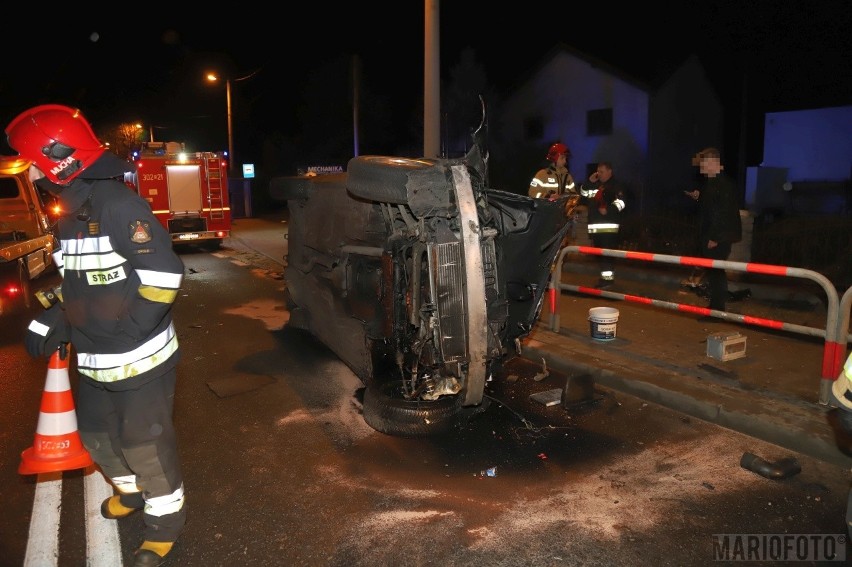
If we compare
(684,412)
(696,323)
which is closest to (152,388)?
(684,412)

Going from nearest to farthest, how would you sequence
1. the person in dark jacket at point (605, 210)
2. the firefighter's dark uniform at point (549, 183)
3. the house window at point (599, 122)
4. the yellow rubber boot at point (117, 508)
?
the yellow rubber boot at point (117, 508) → the firefighter's dark uniform at point (549, 183) → the person in dark jacket at point (605, 210) → the house window at point (599, 122)

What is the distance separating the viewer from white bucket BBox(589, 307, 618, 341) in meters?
6.67

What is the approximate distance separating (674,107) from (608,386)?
88.0 ft

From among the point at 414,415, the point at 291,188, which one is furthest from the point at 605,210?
the point at 414,415

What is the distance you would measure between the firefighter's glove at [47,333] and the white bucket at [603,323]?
488 centimetres

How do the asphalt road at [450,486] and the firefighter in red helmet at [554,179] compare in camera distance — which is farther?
the firefighter in red helmet at [554,179]

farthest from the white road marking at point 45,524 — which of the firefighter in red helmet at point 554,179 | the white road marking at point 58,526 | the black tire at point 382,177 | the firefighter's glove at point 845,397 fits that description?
the firefighter in red helmet at point 554,179

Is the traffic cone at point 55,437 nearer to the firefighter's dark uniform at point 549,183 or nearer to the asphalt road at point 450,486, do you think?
the asphalt road at point 450,486

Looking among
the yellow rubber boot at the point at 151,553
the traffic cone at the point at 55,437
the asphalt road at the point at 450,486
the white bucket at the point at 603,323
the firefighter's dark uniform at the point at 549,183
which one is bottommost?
the asphalt road at the point at 450,486

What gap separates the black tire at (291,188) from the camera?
21.6ft

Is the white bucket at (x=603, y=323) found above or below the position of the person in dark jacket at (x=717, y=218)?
below

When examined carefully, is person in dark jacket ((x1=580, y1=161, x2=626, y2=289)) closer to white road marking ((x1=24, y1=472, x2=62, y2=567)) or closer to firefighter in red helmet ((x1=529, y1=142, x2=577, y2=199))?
firefighter in red helmet ((x1=529, y1=142, x2=577, y2=199))

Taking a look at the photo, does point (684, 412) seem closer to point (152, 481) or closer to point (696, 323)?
point (696, 323)

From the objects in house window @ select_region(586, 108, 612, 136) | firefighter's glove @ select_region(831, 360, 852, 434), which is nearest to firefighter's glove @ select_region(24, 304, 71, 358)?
firefighter's glove @ select_region(831, 360, 852, 434)
